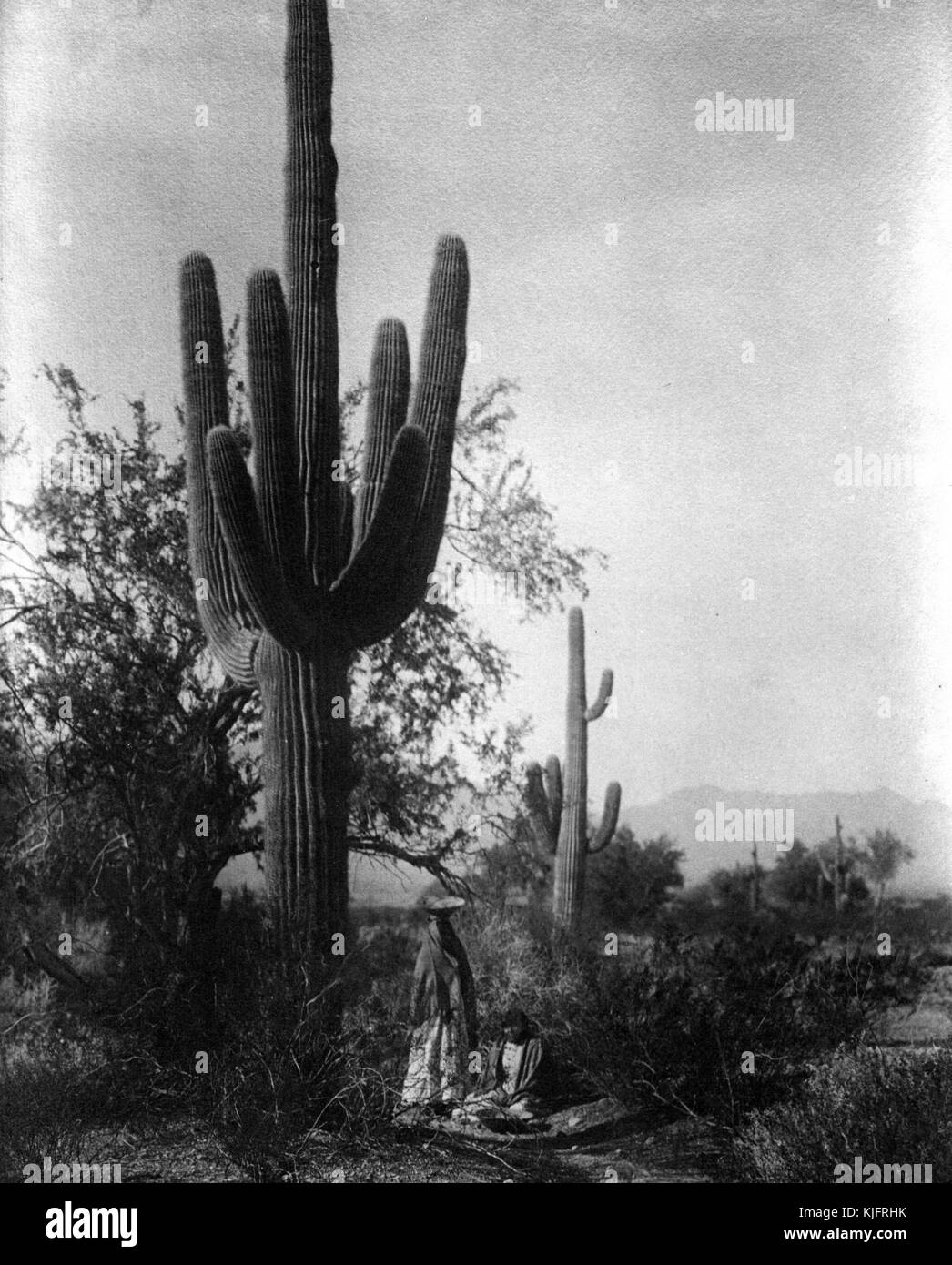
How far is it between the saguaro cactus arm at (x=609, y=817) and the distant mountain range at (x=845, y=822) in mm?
237

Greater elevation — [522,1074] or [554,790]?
[554,790]

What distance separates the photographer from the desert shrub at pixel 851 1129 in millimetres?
6312

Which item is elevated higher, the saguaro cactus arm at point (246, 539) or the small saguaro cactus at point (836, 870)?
the saguaro cactus arm at point (246, 539)

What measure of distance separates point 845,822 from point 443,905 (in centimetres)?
205

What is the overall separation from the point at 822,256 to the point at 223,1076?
5088 mm

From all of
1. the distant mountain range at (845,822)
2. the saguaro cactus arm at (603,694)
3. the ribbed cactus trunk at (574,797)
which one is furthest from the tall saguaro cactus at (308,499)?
the distant mountain range at (845,822)

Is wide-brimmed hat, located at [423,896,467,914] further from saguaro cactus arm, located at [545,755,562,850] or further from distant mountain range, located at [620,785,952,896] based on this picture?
distant mountain range, located at [620,785,952,896]

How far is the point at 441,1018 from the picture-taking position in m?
6.73

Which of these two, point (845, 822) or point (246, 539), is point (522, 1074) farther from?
point (246, 539)

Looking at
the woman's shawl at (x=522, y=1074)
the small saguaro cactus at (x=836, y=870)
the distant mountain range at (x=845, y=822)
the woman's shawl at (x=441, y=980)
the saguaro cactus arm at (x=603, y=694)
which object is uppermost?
the saguaro cactus arm at (x=603, y=694)

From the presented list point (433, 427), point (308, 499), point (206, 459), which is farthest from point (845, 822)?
point (206, 459)

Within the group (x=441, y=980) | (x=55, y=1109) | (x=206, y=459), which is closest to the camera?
(x=55, y=1109)

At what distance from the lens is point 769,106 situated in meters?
7.22

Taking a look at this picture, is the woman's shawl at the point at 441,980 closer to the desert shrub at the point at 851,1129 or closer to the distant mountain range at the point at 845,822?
the distant mountain range at the point at 845,822
